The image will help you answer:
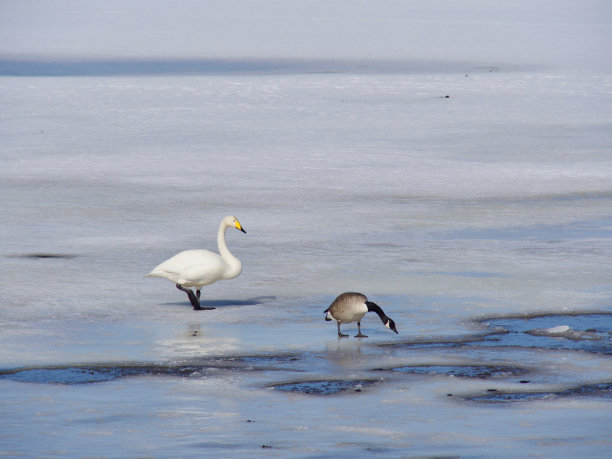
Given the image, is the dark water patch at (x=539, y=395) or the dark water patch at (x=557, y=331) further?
the dark water patch at (x=557, y=331)

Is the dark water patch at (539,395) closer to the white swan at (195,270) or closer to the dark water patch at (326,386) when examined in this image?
the dark water patch at (326,386)

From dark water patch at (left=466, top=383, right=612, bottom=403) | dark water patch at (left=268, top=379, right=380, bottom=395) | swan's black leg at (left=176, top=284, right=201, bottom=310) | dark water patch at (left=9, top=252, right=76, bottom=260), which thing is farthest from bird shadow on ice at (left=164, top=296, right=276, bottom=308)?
dark water patch at (left=466, top=383, right=612, bottom=403)

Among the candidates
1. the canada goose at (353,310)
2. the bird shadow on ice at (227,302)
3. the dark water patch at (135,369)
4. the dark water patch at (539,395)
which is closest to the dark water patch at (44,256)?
the bird shadow on ice at (227,302)

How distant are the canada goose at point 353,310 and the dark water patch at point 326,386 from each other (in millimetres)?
1179

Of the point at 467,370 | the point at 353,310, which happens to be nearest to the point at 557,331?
the point at 467,370

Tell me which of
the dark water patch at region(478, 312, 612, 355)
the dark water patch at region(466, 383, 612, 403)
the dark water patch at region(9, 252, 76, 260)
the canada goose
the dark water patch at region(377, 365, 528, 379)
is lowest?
the dark water patch at region(466, 383, 612, 403)

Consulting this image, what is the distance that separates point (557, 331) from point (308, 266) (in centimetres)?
307

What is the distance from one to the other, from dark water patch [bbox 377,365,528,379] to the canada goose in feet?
2.77

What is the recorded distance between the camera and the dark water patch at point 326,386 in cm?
741

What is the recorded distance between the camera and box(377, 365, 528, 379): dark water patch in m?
7.77

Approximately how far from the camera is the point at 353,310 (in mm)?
8758

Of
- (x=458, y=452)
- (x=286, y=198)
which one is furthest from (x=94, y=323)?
(x=286, y=198)

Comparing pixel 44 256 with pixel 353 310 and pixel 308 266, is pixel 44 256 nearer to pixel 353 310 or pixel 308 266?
pixel 308 266

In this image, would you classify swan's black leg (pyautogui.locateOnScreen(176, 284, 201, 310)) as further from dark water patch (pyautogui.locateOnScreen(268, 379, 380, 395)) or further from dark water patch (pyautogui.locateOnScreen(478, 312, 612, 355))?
dark water patch (pyautogui.locateOnScreen(268, 379, 380, 395))
